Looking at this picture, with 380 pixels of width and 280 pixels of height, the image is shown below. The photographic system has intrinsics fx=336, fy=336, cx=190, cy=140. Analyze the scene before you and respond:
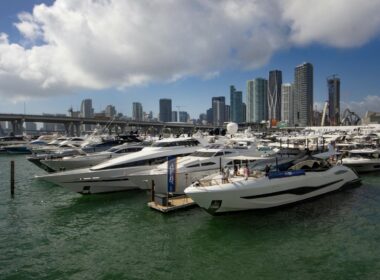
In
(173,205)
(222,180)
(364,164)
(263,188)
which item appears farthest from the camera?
(364,164)

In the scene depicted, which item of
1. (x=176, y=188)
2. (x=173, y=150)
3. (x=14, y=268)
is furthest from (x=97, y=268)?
(x=173, y=150)

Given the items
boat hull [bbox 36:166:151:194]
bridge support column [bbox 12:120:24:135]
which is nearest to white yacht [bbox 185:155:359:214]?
boat hull [bbox 36:166:151:194]

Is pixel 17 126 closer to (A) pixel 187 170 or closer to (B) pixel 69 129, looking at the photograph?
(B) pixel 69 129

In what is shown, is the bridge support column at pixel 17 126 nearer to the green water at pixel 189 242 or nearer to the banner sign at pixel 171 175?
the green water at pixel 189 242

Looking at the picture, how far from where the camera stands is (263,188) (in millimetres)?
19078

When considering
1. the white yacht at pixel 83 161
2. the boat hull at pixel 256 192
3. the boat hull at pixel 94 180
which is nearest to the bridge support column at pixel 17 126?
the white yacht at pixel 83 161

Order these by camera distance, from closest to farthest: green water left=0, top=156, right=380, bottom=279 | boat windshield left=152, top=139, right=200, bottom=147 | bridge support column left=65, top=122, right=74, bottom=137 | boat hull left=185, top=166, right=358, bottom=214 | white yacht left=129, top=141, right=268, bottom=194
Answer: green water left=0, top=156, right=380, bottom=279
boat hull left=185, top=166, right=358, bottom=214
white yacht left=129, top=141, right=268, bottom=194
boat windshield left=152, top=139, right=200, bottom=147
bridge support column left=65, top=122, right=74, bottom=137

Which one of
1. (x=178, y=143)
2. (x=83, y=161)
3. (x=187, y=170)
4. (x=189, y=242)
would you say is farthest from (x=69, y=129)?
(x=189, y=242)

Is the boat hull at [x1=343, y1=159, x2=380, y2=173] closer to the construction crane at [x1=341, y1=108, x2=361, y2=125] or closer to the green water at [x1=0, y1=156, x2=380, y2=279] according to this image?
the green water at [x1=0, y1=156, x2=380, y2=279]

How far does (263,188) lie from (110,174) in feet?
39.8

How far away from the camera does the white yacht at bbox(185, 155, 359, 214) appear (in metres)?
18.2

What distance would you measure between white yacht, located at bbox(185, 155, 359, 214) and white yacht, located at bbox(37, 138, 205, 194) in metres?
8.12

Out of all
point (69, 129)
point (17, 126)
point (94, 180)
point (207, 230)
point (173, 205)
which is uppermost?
point (17, 126)

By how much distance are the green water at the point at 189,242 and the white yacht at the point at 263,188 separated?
27.8 inches
